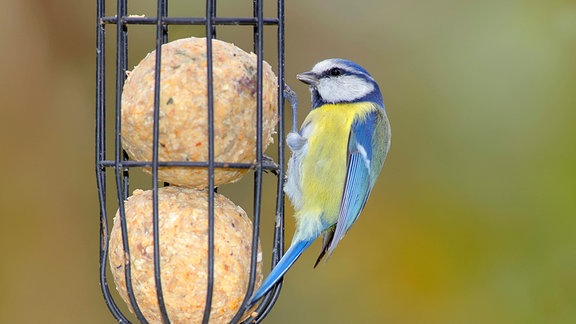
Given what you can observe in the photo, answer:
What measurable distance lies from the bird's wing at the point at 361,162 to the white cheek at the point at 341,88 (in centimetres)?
11

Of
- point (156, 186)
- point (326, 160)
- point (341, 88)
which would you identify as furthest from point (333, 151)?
point (156, 186)

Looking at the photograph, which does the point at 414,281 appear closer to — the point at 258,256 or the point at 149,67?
the point at 258,256

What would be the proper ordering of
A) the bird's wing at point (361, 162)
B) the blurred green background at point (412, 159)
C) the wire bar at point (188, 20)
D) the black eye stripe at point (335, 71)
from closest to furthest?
the wire bar at point (188, 20) < the bird's wing at point (361, 162) < the black eye stripe at point (335, 71) < the blurred green background at point (412, 159)

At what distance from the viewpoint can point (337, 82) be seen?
4.23 metres

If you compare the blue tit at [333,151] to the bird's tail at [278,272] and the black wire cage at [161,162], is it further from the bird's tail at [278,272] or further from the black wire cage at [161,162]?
the black wire cage at [161,162]

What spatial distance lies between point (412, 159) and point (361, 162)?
1499 mm

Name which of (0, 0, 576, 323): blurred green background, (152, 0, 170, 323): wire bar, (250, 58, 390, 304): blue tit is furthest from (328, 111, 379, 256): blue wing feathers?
(0, 0, 576, 323): blurred green background

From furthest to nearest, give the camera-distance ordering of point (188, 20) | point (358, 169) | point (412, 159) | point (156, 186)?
1. point (412, 159)
2. point (358, 169)
3. point (188, 20)
4. point (156, 186)

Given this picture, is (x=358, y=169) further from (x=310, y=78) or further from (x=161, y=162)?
(x=161, y=162)

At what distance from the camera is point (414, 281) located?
18.2 ft

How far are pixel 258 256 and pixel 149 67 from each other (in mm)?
725

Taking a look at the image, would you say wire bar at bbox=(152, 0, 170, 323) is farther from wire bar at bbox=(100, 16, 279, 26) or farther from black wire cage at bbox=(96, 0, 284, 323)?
wire bar at bbox=(100, 16, 279, 26)

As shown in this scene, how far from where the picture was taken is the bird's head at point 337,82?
13.8 feet

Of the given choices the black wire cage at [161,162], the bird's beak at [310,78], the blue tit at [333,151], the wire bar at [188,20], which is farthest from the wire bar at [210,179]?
the bird's beak at [310,78]
